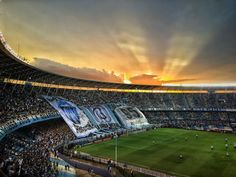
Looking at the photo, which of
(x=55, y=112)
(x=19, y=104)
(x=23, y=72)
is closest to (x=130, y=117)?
(x=55, y=112)

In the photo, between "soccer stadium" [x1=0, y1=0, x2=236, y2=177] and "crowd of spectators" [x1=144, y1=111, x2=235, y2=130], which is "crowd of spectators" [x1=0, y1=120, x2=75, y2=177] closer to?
"soccer stadium" [x1=0, y1=0, x2=236, y2=177]

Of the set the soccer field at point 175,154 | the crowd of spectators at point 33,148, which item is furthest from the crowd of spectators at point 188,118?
the crowd of spectators at point 33,148

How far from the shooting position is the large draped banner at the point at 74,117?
1961 inches

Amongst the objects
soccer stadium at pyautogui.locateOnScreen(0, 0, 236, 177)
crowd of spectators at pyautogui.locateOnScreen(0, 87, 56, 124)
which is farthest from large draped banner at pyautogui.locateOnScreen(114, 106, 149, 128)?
crowd of spectators at pyautogui.locateOnScreen(0, 87, 56, 124)

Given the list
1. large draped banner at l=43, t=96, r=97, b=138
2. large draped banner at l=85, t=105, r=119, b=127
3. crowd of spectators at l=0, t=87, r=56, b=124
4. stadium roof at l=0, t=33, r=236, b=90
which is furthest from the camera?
large draped banner at l=85, t=105, r=119, b=127

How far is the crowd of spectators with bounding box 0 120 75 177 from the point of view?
21.4 metres

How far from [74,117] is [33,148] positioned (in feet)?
63.1

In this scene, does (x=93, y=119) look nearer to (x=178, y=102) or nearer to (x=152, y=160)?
(x=152, y=160)

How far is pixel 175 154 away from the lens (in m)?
35.9

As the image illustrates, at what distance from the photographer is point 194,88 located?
327ft

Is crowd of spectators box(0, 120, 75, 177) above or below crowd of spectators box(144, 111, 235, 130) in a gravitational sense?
below

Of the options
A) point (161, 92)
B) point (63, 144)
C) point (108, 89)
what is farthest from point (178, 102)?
point (63, 144)

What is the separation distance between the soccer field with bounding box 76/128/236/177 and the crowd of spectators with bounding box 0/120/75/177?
695 centimetres

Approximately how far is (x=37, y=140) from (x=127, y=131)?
23.5 metres
